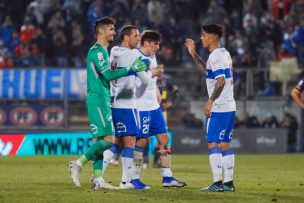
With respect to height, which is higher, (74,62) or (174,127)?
(74,62)

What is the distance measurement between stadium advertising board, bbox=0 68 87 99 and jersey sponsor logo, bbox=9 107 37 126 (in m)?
0.43

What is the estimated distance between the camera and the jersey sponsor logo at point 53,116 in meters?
30.6

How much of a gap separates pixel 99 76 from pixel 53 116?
1503cm

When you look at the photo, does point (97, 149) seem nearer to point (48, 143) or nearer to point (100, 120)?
point (100, 120)

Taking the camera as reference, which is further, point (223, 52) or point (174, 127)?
point (174, 127)

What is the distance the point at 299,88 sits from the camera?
16.7 meters

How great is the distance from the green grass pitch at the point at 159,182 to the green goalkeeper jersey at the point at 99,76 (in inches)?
56.7

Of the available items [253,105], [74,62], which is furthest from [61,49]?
[253,105]

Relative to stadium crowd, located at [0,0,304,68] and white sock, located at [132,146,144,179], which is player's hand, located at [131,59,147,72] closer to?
white sock, located at [132,146,144,179]

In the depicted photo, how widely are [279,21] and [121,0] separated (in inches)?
224

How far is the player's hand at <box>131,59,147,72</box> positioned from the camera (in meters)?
15.5

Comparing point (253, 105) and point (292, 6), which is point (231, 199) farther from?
point (292, 6)

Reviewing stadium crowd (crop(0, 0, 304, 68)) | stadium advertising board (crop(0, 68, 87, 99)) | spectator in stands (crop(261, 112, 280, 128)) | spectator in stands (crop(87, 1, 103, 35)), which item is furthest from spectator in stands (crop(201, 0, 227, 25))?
stadium advertising board (crop(0, 68, 87, 99))

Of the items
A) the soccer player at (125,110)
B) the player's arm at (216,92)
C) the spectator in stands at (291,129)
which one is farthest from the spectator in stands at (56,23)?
the player's arm at (216,92)
